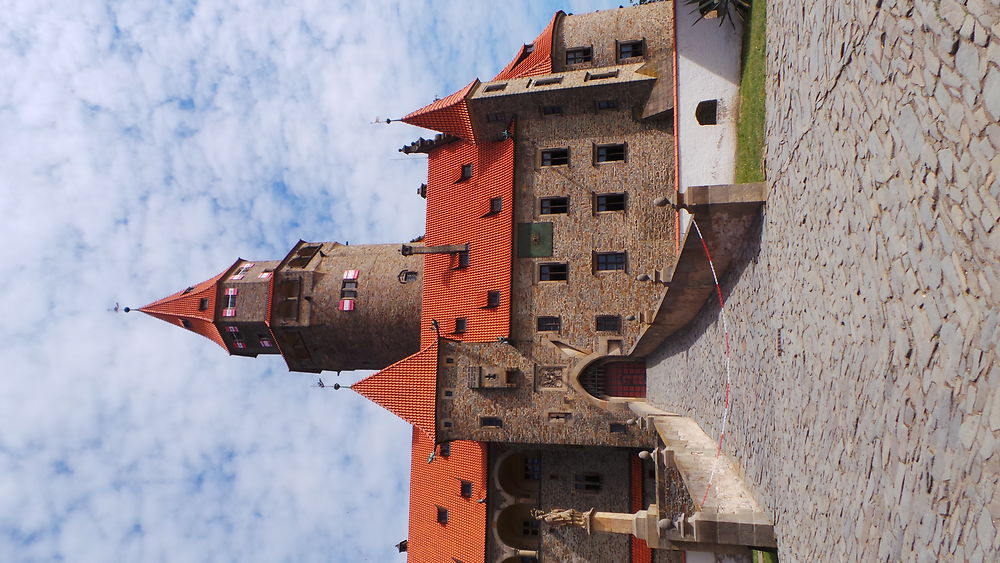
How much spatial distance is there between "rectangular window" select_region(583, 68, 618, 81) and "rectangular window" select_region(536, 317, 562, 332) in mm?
7101

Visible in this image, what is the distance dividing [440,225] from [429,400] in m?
6.03

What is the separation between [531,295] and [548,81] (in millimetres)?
6450

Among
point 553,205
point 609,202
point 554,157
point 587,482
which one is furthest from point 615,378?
point 554,157

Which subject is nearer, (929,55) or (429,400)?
(929,55)

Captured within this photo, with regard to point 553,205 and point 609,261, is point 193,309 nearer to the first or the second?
point 553,205

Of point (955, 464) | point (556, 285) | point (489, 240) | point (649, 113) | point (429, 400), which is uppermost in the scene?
point (649, 113)

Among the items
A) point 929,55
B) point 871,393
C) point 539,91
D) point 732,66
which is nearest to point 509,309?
point 539,91

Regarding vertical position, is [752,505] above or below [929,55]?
below

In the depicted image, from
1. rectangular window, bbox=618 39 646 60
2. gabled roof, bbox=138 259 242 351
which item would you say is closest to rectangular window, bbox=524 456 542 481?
gabled roof, bbox=138 259 242 351

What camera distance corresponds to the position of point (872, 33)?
5258mm

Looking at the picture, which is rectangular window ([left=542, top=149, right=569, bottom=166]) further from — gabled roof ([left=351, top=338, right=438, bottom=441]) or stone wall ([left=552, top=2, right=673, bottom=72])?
gabled roof ([left=351, top=338, right=438, bottom=441])

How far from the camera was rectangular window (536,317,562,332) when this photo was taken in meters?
20.2

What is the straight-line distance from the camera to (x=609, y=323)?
1970 centimetres

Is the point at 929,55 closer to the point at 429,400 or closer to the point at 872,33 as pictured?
the point at 872,33
